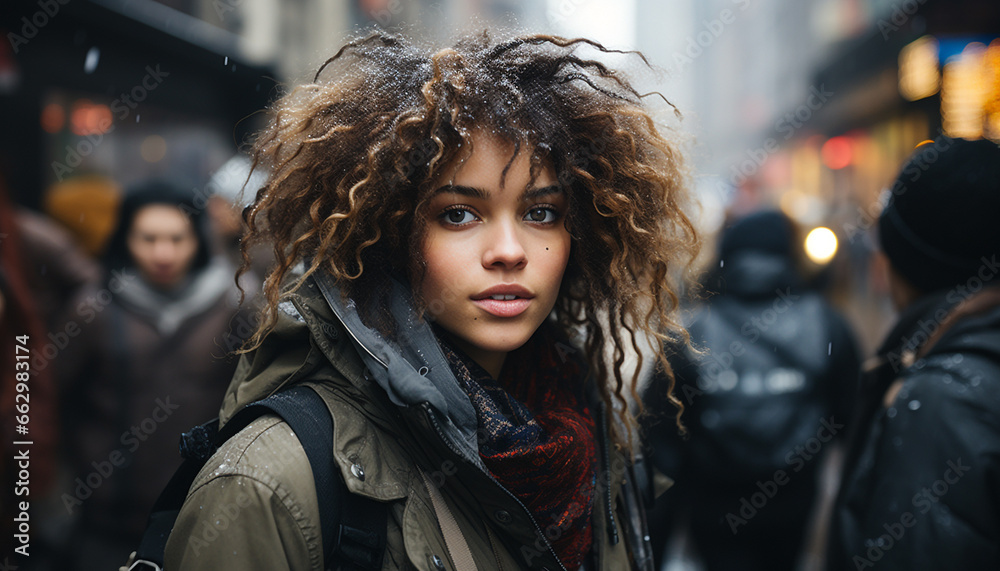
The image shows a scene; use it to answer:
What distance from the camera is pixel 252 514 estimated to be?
1.19 m

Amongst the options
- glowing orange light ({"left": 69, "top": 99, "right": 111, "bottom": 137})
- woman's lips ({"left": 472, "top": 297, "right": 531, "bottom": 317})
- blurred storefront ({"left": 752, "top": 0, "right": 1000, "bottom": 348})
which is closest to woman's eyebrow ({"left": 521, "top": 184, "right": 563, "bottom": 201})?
woman's lips ({"left": 472, "top": 297, "right": 531, "bottom": 317})

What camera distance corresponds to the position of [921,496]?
1.81 meters

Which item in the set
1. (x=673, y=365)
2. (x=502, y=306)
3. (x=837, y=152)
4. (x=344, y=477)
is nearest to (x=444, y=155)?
(x=502, y=306)

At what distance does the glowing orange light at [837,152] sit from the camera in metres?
23.5

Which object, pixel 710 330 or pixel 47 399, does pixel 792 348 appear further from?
pixel 47 399

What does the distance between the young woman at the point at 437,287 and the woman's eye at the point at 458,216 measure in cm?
1

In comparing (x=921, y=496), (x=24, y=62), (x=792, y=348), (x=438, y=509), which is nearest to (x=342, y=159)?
(x=438, y=509)

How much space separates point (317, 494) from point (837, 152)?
2728 cm

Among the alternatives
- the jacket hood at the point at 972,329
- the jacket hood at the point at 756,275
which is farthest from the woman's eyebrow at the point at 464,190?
the jacket hood at the point at 756,275

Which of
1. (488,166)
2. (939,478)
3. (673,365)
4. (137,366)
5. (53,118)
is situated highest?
(53,118)

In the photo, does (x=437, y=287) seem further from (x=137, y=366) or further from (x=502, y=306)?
(x=137, y=366)

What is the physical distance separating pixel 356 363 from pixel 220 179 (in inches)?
191

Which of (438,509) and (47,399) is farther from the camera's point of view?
(47,399)

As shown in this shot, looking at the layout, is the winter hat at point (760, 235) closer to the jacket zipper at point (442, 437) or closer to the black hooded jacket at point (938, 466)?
the black hooded jacket at point (938, 466)
